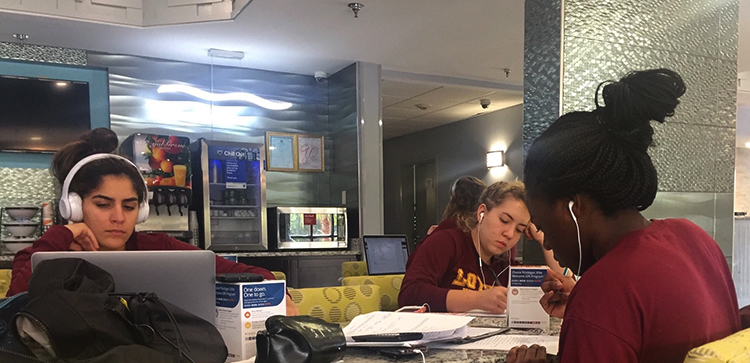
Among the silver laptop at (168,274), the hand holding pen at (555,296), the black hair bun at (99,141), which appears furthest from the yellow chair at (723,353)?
the black hair bun at (99,141)

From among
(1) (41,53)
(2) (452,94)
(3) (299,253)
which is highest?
(1) (41,53)

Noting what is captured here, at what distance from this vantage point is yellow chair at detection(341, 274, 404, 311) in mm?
2648

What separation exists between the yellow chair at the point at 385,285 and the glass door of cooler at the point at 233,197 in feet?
8.99

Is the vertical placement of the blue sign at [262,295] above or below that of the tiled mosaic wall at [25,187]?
below

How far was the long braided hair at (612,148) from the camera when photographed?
1.08 meters

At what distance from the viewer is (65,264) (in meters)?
1.07

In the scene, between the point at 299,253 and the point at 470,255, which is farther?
the point at 299,253

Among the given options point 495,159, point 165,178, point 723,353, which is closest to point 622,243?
point 723,353

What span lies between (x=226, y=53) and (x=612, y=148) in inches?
182

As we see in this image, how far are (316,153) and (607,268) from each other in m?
5.21

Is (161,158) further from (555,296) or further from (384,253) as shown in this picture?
(555,296)

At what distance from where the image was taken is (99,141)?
6.17 feet

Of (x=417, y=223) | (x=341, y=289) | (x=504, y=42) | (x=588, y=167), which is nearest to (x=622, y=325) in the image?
(x=588, y=167)

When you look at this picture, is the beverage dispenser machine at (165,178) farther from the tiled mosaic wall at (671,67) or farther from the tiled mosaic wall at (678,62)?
the tiled mosaic wall at (678,62)
